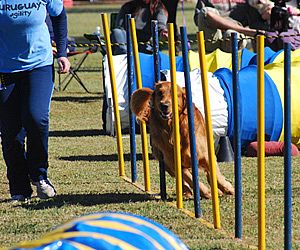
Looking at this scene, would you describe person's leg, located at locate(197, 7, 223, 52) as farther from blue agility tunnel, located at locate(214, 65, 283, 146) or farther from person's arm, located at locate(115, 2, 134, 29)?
blue agility tunnel, located at locate(214, 65, 283, 146)

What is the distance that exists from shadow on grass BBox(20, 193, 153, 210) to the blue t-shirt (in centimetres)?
108

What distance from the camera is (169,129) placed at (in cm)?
710

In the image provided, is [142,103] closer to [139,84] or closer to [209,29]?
[139,84]

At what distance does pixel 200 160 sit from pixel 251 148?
255cm

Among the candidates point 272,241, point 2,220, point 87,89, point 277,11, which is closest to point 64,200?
point 2,220

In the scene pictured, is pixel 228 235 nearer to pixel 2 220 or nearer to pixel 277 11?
pixel 2 220

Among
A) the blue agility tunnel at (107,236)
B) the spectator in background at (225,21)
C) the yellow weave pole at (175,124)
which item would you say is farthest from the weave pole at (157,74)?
the spectator in background at (225,21)

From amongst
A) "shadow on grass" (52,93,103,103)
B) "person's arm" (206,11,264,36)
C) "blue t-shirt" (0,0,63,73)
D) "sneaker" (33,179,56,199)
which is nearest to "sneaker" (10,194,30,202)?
"sneaker" (33,179,56,199)

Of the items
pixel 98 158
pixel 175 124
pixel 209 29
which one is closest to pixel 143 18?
pixel 209 29

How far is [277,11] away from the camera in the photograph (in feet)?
43.9

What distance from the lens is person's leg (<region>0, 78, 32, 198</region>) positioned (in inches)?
273

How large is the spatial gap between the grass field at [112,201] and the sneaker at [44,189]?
88 mm

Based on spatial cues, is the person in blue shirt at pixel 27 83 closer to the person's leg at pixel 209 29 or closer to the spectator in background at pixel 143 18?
the spectator in background at pixel 143 18

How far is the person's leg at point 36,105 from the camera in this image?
6852 millimetres
